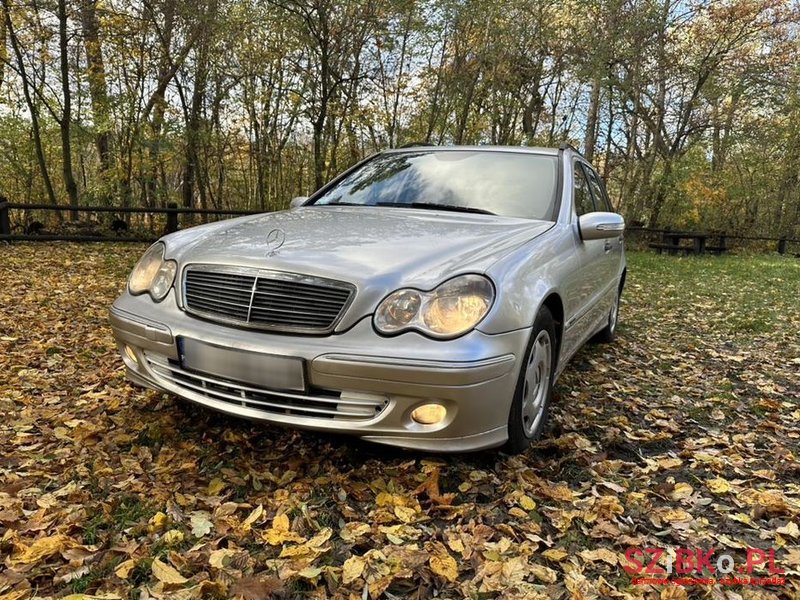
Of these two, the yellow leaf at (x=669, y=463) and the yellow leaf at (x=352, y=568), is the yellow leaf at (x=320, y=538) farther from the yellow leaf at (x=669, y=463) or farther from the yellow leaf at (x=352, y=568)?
the yellow leaf at (x=669, y=463)

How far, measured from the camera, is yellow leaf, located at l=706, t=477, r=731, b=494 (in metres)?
2.28

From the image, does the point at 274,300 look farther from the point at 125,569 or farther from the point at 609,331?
the point at 609,331

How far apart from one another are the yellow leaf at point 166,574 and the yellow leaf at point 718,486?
2.07m

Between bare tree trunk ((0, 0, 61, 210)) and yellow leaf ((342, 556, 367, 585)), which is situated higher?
bare tree trunk ((0, 0, 61, 210))

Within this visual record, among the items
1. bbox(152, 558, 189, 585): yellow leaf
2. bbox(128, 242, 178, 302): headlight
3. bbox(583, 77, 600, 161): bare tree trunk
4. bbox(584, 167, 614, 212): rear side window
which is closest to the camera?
bbox(152, 558, 189, 585): yellow leaf

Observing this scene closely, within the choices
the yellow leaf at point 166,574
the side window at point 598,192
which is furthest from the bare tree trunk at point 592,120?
the yellow leaf at point 166,574

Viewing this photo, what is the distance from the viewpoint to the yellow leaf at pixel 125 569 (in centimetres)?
166

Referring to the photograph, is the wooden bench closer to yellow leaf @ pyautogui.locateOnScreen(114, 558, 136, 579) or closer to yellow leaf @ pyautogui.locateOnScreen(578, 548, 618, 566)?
yellow leaf @ pyautogui.locateOnScreen(578, 548, 618, 566)

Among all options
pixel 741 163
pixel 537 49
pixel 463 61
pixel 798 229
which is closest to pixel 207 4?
pixel 463 61

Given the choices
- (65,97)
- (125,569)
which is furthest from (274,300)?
(65,97)

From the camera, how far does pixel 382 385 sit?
6.27 feet

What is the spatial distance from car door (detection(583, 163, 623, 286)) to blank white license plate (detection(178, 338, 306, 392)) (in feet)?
8.03

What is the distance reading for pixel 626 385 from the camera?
11.9 feet

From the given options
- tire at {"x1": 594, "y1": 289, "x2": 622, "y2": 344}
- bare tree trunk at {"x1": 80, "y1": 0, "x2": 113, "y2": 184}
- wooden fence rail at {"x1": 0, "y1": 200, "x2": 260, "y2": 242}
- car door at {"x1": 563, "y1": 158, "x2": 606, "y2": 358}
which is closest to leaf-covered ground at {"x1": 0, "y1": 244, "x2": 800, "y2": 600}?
car door at {"x1": 563, "y1": 158, "x2": 606, "y2": 358}
